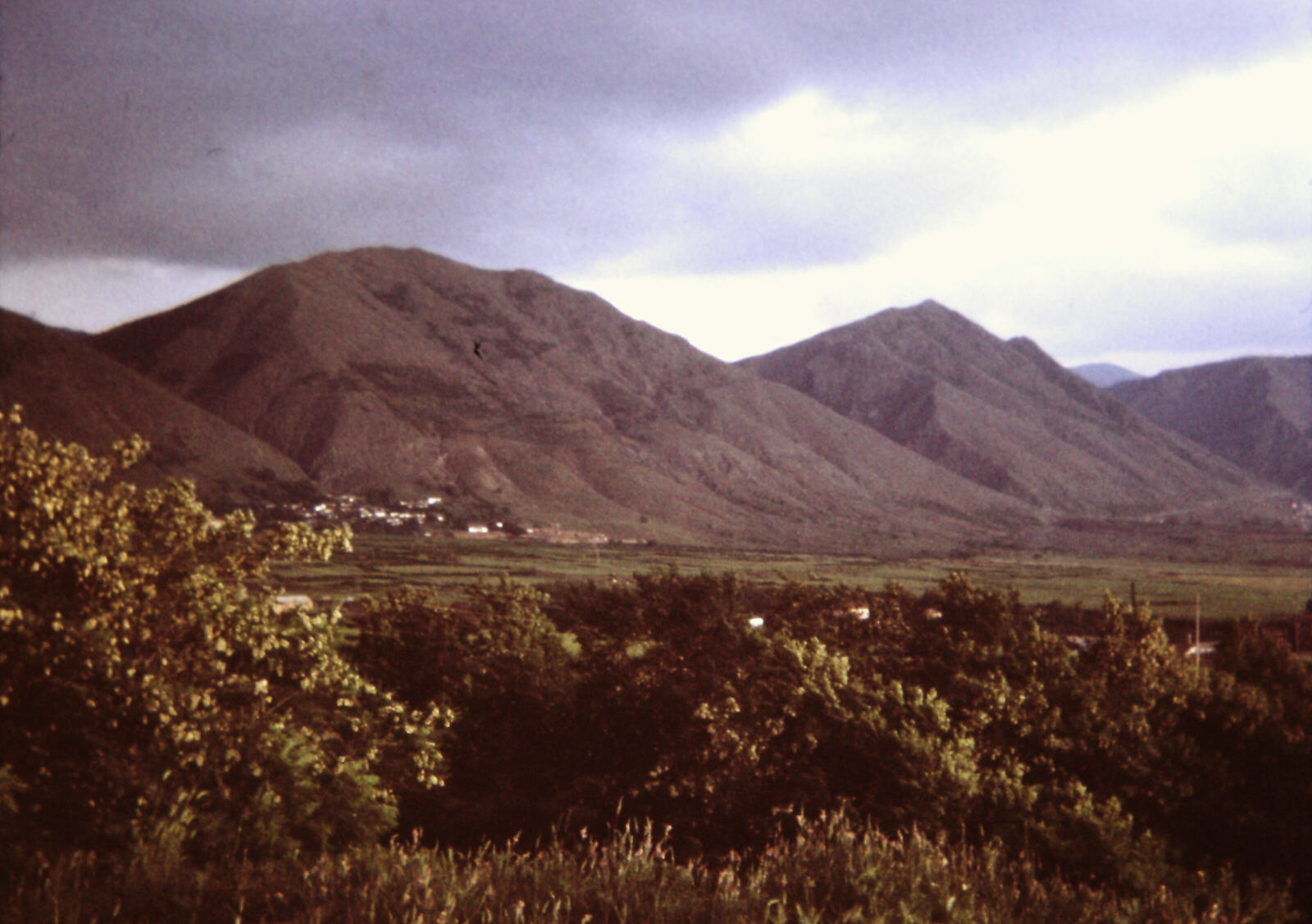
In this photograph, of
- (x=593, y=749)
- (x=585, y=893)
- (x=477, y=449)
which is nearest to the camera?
(x=585, y=893)

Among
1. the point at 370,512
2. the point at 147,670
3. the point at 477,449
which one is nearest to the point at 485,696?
the point at 147,670

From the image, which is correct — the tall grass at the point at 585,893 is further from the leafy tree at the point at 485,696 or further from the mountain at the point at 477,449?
the mountain at the point at 477,449

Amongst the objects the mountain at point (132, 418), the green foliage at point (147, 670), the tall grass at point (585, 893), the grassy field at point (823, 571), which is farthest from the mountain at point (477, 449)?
the tall grass at point (585, 893)

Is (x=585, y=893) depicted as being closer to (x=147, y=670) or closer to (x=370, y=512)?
(x=147, y=670)

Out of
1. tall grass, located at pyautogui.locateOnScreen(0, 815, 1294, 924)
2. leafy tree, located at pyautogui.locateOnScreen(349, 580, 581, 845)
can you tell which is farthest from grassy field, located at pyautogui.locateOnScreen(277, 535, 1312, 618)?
tall grass, located at pyautogui.locateOnScreen(0, 815, 1294, 924)

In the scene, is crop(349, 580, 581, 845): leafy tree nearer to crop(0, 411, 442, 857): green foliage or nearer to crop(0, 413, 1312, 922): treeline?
crop(0, 413, 1312, 922): treeline

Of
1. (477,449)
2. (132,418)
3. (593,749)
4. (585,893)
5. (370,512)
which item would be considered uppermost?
(132,418)
